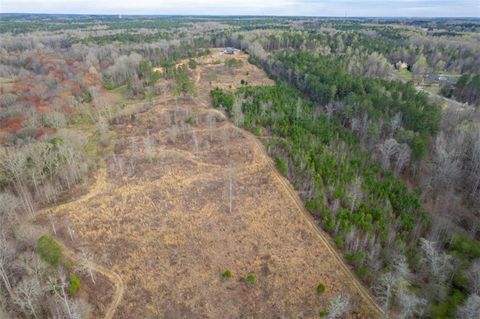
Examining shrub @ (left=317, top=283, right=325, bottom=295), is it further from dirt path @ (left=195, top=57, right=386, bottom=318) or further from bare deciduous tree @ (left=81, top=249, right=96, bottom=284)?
bare deciduous tree @ (left=81, top=249, right=96, bottom=284)

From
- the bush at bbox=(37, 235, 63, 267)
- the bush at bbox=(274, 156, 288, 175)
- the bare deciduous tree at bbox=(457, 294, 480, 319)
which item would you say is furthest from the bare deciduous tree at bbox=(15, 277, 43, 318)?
the bare deciduous tree at bbox=(457, 294, 480, 319)

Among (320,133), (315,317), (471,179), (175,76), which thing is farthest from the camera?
(175,76)

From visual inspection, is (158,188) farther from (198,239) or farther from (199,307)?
(199,307)

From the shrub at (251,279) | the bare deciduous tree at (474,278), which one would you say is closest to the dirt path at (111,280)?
the shrub at (251,279)

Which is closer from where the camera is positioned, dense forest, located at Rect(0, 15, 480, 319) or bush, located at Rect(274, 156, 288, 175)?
dense forest, located at Rect(0, 15, 480, 319)

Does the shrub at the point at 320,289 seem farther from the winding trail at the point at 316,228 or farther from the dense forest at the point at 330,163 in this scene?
the dense forest at the point at 330,163

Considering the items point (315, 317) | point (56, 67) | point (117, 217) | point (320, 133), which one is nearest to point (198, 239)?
point (117, 217)
